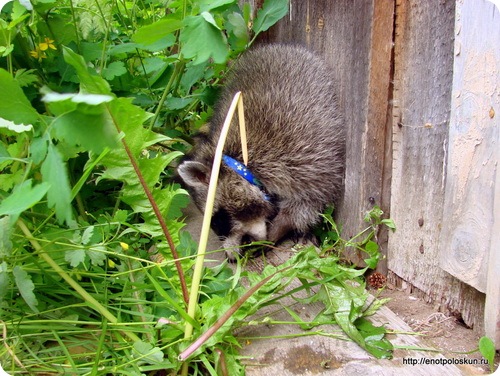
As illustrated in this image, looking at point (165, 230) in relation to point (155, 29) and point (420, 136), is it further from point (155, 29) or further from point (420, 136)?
point (420, 136)

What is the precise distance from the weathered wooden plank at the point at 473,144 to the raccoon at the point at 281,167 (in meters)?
0.96

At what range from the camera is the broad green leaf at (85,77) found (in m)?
1.23

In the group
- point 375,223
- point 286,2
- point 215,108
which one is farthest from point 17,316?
point 286,2

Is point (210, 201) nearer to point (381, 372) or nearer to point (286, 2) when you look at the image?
point (381, 372)

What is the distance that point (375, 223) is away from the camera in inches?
87.5

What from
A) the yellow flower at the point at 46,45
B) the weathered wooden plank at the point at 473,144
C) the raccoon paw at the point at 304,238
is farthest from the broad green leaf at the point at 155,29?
the raccoon paw at the point at 304,238

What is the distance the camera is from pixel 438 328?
5.84ft

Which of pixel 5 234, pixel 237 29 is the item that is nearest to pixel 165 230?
pixel 5 234

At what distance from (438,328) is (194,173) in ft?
4.83

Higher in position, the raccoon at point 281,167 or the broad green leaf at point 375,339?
the raccoon at point 281,167

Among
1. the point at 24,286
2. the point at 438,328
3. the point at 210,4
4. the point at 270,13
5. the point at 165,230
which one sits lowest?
the point at 438,328

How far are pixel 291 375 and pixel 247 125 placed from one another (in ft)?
5.14

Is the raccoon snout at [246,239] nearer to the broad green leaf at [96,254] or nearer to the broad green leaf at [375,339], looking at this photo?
the broad green leaf at [375,339]

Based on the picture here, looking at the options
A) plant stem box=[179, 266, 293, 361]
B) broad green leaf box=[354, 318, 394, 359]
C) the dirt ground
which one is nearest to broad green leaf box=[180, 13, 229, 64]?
plant stem box=[179, 266, 293, 361]
